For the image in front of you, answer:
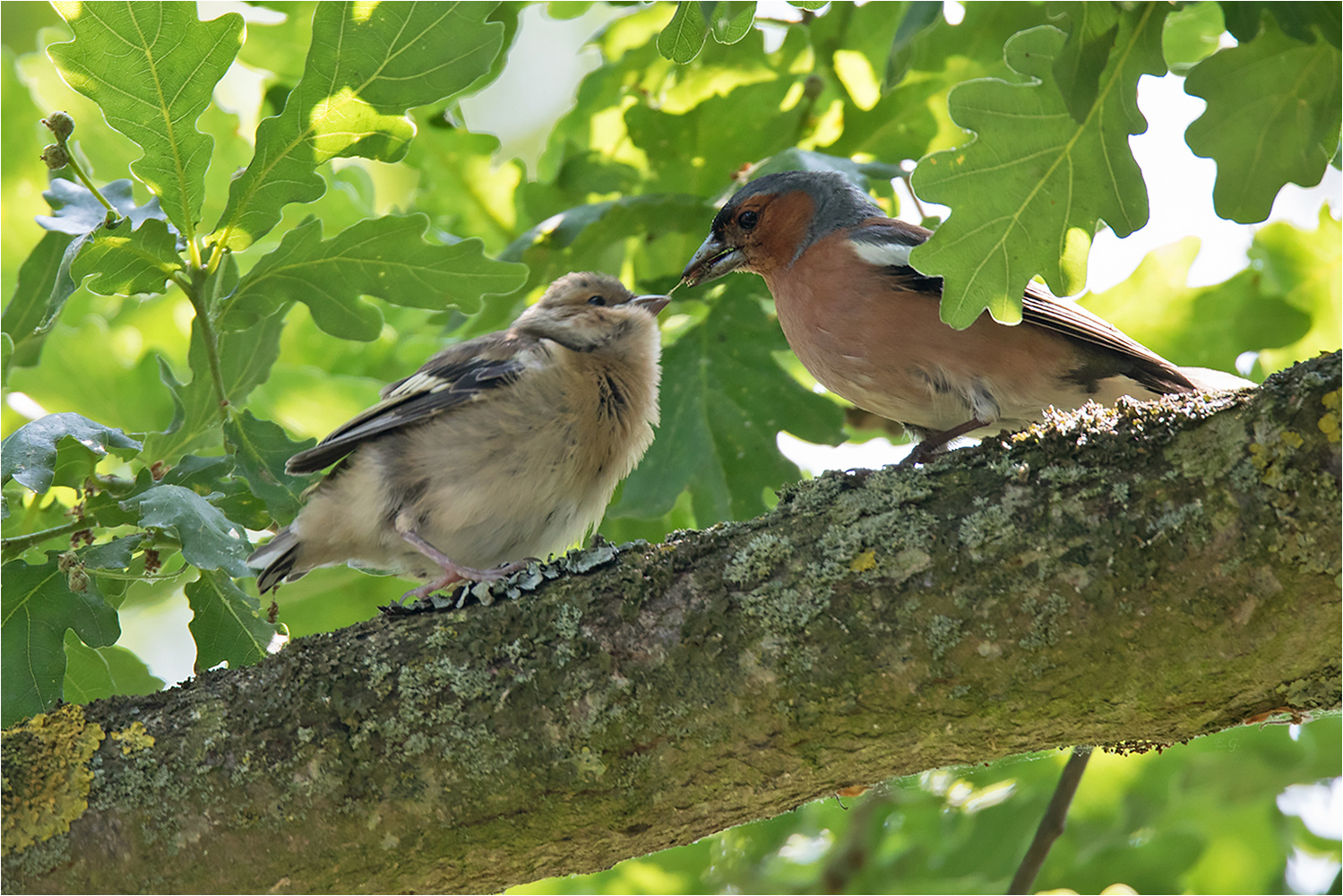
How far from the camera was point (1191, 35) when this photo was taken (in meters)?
5.47

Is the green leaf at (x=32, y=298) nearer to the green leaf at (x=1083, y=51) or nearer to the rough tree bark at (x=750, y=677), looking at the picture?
the rough tree bark at (x=750, y=677)

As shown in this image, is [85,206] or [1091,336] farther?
[1091,336]

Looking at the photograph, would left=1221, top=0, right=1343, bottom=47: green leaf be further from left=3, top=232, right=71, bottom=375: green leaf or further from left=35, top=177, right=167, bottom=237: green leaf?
left=3, top=232, right=71, bottom=375: green leaf

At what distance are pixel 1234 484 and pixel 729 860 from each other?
14.7 feet

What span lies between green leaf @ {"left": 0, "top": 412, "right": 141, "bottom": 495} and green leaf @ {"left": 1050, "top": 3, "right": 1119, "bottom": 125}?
330cm

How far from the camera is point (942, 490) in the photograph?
2.90 m

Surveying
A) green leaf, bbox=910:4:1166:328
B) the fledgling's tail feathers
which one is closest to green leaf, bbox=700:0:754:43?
green leaf, bbox=910:4:1166:328

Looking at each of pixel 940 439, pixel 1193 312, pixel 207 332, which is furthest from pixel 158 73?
pixel 1193 312

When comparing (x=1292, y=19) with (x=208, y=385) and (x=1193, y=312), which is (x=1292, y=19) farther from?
(x=208, y=385)

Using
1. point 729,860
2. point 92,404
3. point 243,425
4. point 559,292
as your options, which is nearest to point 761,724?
point 243,425

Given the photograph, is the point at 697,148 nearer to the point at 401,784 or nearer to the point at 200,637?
the point at 200,637

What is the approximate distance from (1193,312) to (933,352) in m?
2.17

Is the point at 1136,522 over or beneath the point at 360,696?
beneath

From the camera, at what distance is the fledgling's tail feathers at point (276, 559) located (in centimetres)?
467
